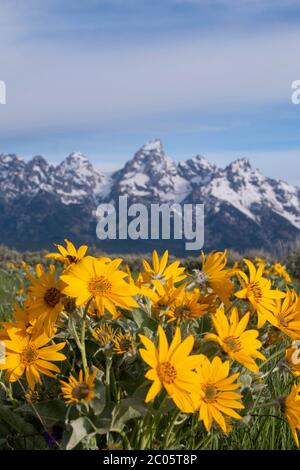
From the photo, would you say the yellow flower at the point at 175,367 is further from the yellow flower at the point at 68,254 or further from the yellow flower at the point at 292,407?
the yellow flower at the point at 68,254

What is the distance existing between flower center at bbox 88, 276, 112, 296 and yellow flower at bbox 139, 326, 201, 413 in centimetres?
22

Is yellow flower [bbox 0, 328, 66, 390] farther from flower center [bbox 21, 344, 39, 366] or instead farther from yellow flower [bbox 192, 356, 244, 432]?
yellow flower [bbox 192, 356, 244, 432]

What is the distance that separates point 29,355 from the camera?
212 cm

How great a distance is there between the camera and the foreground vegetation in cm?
189

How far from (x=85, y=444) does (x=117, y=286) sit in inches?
19.3

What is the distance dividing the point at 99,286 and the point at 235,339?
1.65ft

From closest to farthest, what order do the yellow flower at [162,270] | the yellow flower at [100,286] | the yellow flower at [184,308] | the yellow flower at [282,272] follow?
the yellow flower at [100,286] < the yellow flower at [184,308] < the yellow flower at [162,270] < the yellow flower at [282,272]

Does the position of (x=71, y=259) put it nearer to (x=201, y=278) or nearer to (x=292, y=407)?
(x=201, y=278)

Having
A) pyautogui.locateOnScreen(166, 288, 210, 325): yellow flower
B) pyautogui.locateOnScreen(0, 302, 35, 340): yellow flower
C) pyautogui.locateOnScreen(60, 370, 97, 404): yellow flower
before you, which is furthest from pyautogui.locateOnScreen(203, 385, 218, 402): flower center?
pyautogui.locateOnScreen(0, 302, 35, 340): yellow flower

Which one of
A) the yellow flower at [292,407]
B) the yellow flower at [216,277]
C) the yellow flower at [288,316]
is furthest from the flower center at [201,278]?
the yellow flower at [292,407]

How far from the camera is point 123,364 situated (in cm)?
231

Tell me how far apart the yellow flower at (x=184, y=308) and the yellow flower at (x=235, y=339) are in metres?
0.07

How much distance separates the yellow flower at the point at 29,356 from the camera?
2084mm
